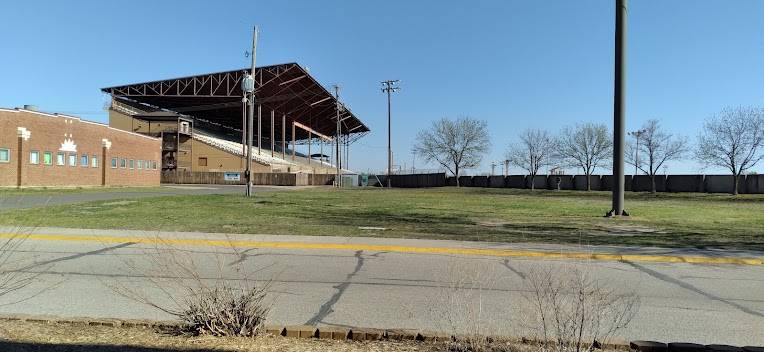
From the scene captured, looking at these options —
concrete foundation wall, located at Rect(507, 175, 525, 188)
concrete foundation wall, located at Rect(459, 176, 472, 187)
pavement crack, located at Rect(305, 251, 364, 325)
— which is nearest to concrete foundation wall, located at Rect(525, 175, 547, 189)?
concrete foundation wall, located at Rect(507, 175, 525, 188)

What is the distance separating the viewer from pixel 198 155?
84.4 m

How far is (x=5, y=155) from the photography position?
38781mm

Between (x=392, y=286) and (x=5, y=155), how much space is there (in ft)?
132

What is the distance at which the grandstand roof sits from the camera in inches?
3228

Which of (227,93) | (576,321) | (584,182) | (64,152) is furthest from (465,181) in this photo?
(576,321)

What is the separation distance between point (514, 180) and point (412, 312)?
76.3 meters

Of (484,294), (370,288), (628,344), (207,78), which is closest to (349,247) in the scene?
(370,288)

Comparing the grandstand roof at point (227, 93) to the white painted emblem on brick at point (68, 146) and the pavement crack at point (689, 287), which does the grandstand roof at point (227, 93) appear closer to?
the white painted emblem on brick at point (68, 146)

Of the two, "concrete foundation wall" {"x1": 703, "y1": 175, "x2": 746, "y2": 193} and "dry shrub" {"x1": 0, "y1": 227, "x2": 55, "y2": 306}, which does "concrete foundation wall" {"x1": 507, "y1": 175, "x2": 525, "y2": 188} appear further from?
"dry shrub" {"x1": 0, "y1": 227, "x2": 55, "y2": 306}

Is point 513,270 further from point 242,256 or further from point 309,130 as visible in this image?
point 309,130

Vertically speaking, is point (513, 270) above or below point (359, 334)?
below

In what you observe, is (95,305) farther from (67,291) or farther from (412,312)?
(412,312)

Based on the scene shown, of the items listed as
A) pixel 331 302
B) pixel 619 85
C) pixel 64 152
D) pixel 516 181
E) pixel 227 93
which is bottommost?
pixel 331 302

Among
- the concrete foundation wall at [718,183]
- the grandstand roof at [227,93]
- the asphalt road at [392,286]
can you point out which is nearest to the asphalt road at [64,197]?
the asphalt road at [392,286]
